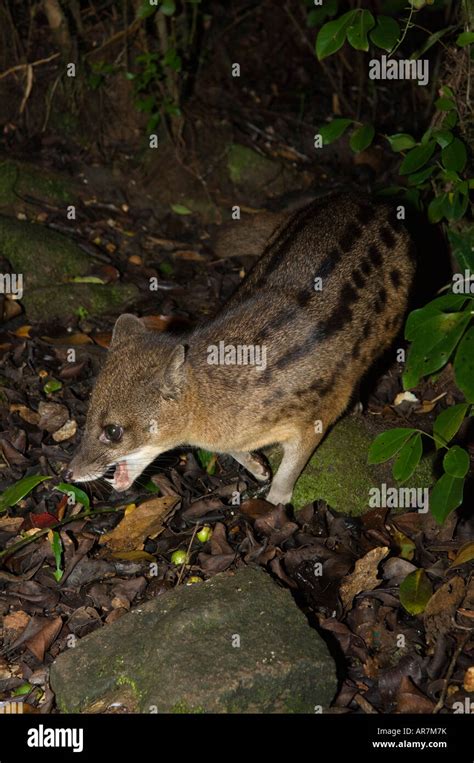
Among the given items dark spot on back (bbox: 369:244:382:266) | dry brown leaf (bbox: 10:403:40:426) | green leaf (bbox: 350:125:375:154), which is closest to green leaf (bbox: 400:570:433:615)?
dark spot on back (bbox: 369:244:382:266)

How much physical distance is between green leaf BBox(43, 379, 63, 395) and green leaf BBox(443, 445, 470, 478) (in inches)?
154

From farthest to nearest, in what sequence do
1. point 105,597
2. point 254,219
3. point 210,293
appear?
1. point 254,219
2. point 210,293
3. point 105,597

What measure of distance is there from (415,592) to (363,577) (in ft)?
1.20

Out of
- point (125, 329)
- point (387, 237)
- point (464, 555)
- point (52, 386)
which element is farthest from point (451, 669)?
point (52, 386)

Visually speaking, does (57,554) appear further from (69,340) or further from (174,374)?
(69,340)

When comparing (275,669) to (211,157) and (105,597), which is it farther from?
(211,157)

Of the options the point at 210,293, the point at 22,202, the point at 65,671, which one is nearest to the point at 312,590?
the point at 65,671

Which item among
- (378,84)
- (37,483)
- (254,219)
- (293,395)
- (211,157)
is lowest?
(37,483)

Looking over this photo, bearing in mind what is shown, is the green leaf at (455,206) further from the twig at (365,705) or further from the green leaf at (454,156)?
the twig at (365,705)

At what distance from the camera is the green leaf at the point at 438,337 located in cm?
424

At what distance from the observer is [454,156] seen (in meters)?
5.95

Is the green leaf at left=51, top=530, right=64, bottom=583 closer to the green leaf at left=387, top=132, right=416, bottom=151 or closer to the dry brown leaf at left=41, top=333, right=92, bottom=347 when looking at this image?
the dry brown leaf at left=41, top=333, right=92, bottom=347

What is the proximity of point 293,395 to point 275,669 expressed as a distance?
7.15ft

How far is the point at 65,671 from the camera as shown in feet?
16.1
